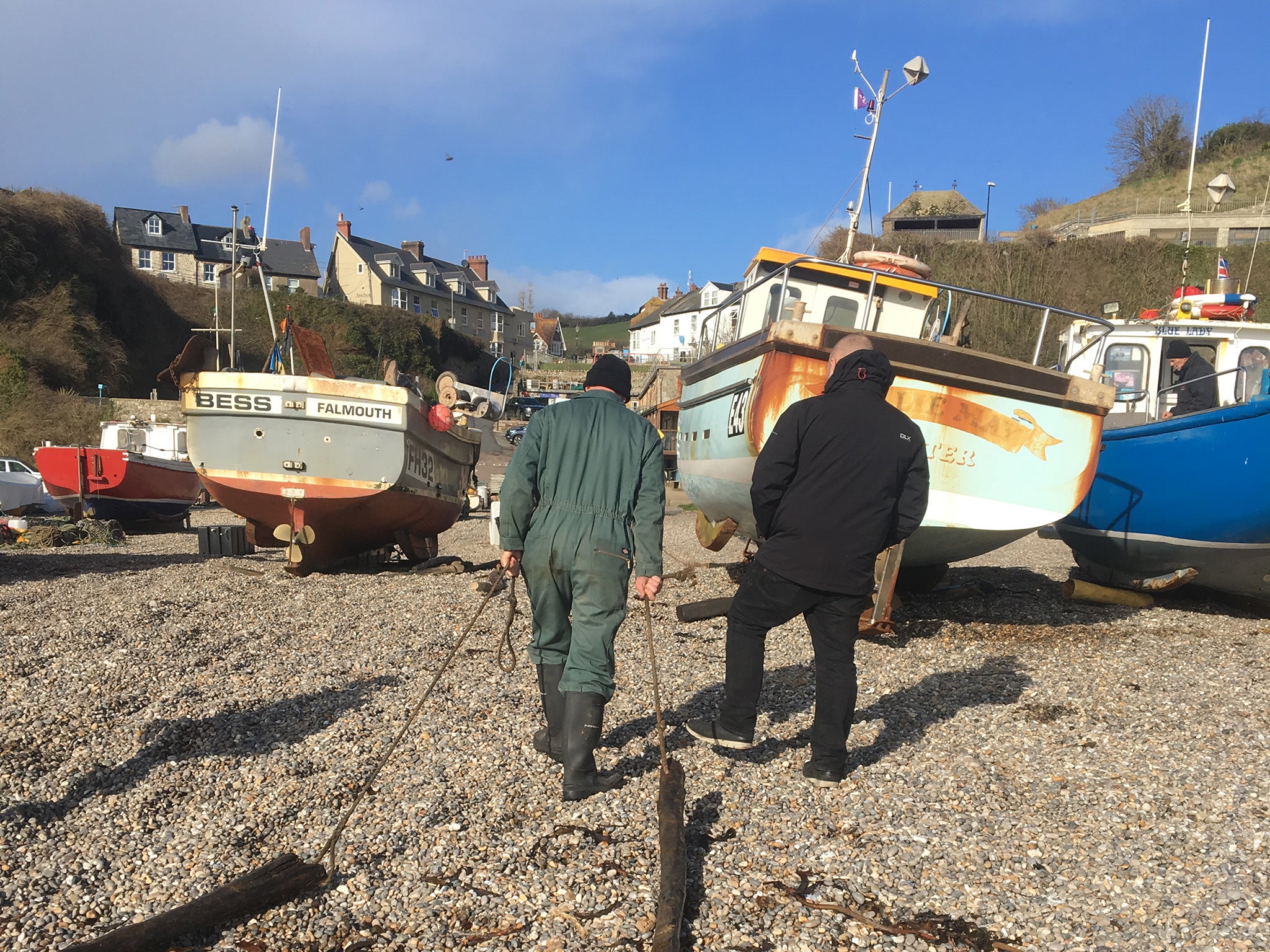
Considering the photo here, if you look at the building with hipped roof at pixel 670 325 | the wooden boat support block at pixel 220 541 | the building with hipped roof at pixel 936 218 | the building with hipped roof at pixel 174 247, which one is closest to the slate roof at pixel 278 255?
the building with hipped roof at pixel 174 247

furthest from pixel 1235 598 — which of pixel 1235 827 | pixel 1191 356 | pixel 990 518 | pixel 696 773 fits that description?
pixel 696 773

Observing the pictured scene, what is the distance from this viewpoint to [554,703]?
3.88m

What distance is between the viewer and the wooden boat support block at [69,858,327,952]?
92.0 inches

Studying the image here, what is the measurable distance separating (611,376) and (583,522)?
722mm

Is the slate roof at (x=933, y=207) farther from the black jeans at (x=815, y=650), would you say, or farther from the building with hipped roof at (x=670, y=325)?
the black jeans at (x=815, y=650)

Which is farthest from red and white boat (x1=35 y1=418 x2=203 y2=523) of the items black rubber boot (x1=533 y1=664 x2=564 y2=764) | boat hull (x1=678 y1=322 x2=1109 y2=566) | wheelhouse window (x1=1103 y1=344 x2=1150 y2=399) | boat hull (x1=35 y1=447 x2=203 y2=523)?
wheelhouse window (x1=1103 y1=344 x2=1150 y2=399)

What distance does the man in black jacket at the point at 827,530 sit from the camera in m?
3.79

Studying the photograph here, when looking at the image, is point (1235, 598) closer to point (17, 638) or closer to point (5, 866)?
point (5, 866)

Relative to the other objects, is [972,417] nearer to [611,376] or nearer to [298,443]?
[611,376]

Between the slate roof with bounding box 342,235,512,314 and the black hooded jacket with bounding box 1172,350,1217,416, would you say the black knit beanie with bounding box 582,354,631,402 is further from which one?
the slate roof with bounding box 342,235,512,314

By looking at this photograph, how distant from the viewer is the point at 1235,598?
8.41m

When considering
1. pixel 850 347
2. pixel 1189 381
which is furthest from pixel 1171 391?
pixel 850 347

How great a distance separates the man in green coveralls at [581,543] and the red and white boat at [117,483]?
1587 centimetres

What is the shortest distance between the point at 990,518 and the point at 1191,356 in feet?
12.1
